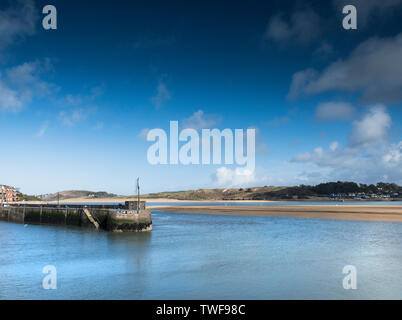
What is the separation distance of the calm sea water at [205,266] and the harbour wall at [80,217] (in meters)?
4.58

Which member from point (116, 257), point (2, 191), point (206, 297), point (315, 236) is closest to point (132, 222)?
point (116, 257)

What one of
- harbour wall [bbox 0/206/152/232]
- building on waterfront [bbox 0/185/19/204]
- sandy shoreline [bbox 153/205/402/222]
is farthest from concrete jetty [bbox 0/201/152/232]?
building on waterfront [bbox 0/185/19/204]

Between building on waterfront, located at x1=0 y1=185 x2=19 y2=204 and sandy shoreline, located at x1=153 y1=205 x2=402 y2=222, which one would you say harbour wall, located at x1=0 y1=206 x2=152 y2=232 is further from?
building on waterfront, located at x1=0 y1=185 x2=19 y2=204

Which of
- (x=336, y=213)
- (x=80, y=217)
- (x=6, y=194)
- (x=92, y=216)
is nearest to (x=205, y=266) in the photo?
(x=92, y=216)

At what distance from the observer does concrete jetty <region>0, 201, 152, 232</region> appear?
1817 inches

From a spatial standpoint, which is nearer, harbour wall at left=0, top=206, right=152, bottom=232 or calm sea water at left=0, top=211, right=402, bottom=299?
calm sea water at left=0, top=211, right=402, bottom=299

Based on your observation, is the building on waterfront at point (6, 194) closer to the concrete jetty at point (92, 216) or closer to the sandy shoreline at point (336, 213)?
the concrete jetty at point (92, 216)

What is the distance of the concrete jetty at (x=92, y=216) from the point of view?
46.2m

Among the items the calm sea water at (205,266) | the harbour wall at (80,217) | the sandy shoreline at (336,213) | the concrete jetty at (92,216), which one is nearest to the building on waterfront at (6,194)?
the harbour wall at (80,217)

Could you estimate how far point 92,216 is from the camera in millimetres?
52469

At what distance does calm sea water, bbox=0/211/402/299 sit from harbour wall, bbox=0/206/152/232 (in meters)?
4.58

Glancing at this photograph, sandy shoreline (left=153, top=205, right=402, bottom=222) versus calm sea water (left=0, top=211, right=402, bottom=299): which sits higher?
calm sea water (left=0, top=211, right=402, bottom=299)

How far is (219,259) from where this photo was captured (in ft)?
92.3
